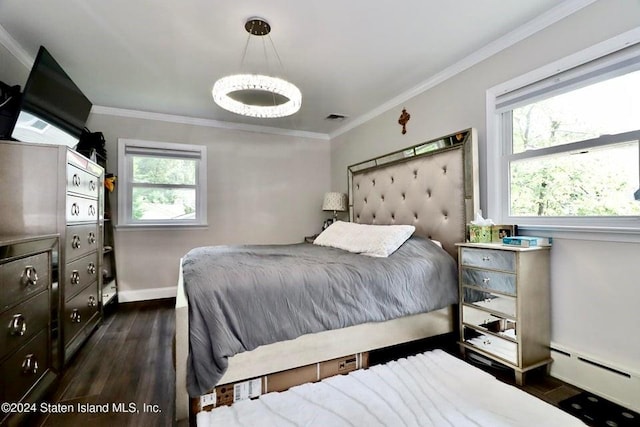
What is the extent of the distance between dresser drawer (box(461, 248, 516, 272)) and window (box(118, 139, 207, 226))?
3.10 metres

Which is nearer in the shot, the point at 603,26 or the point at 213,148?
the point at 603,26

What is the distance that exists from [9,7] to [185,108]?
1.65 metres

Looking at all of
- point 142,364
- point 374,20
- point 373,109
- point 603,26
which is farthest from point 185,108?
point 603,26

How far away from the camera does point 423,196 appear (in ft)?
8.64

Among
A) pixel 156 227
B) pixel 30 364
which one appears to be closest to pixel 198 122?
pixel 156 227

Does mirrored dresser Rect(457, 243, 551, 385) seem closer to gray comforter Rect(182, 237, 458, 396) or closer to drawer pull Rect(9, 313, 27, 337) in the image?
gray comforter Rect(182, 237, 458, 396)

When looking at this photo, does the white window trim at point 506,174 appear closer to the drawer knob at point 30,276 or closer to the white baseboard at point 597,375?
the white baseboard at point 597,375

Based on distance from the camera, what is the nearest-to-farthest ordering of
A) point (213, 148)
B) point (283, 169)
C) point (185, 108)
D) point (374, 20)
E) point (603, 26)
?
point (603, 26), point (374, 20), point (185, 108), point (213, 148), point (283, 169)

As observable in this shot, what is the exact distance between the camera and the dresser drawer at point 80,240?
1.97 m

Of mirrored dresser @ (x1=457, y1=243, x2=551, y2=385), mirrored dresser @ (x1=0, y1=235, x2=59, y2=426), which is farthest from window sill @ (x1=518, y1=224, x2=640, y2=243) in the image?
mirrored dresser @ (x1=0, y1=235, x2=59, y2=426)

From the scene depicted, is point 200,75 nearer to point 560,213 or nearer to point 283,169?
point 283,169

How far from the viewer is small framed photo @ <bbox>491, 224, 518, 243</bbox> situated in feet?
6.48

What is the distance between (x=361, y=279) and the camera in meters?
1.75

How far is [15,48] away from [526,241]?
151 inches
